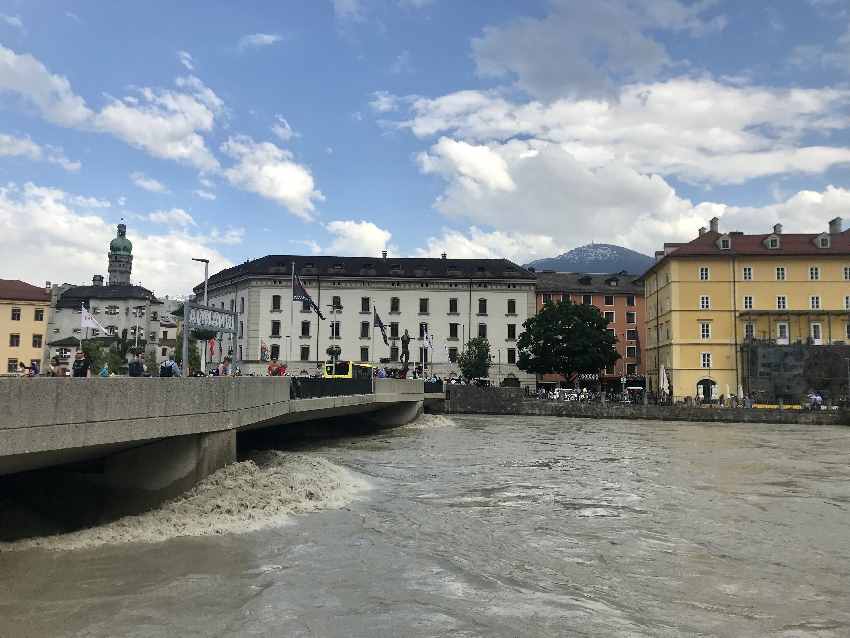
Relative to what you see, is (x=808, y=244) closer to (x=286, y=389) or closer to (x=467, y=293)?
(x=467, y=293)

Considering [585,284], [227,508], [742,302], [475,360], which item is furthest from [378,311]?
[227,508]

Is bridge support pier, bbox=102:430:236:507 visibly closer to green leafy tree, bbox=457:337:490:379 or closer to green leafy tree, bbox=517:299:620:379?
green leafy tree, bbox=517:299:620:379

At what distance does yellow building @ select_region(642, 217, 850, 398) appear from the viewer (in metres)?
68.5

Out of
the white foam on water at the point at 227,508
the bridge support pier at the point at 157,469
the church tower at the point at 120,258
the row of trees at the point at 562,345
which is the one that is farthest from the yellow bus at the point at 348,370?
the church tower at the point at 120,258

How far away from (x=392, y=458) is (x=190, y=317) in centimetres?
1056

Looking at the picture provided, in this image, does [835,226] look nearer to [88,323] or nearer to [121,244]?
[88,323]

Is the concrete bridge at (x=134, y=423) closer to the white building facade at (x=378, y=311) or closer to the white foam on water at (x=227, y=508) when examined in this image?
the white foam on water at (x=227, y=508)

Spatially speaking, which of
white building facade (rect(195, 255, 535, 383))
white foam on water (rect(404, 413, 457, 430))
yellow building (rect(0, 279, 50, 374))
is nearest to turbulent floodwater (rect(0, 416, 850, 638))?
white foam on water (rect(404, 413, 457, 430))

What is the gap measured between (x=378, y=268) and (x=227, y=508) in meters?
77.0

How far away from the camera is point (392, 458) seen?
27500 millimetres

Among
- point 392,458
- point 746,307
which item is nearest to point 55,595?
point 392,458

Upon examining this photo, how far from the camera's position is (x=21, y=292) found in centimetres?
8406

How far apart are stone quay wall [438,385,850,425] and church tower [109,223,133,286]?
98.2 m

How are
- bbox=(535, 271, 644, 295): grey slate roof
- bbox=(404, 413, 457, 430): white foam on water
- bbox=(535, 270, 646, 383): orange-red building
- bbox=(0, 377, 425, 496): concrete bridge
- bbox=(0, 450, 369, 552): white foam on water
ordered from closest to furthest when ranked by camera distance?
bbox=(0, 377, 425, 496): concrete bridge < bbox=(0, 450, 369, 552): white foam on water < bbox=(404, 413, 457, 430): white foam on water < bbox=(535, 270, 646, 383): orange-red building < bbox=(535, 271, 644, 295): grey slate roof
